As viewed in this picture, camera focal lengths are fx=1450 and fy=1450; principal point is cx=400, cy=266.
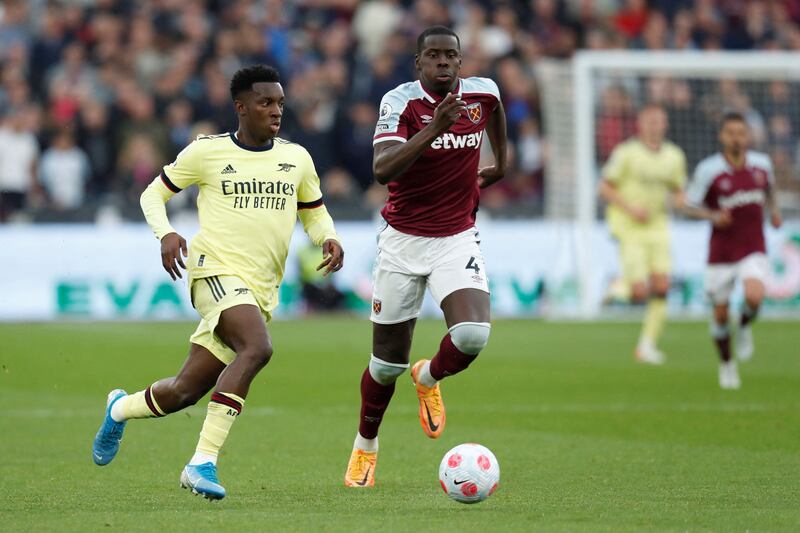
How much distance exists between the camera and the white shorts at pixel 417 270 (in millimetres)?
7926

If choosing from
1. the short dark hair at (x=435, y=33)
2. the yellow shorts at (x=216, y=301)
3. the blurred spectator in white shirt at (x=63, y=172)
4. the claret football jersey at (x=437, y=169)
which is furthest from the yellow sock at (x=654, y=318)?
the blurred spectator in white shirt at (x=63, y=172)

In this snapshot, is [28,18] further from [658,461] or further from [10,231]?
[658,461]

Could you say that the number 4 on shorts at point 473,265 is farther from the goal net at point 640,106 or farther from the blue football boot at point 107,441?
the goal net at point 640,106

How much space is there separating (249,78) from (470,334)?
178 centimetres

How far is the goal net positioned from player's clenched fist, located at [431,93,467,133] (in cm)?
1316

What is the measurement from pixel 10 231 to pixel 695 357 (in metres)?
9.61

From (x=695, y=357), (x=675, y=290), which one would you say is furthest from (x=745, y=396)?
Answer: (x=675, y=290)

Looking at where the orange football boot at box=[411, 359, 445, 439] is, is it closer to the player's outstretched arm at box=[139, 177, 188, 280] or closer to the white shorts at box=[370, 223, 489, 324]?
the white shorts at box=[370, 223, 489, 324]

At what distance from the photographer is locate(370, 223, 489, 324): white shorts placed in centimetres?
793

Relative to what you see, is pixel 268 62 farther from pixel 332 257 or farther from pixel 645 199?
pixel 332 257

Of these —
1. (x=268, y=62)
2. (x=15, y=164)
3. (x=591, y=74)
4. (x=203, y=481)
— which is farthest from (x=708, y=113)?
(x=203, y=481)

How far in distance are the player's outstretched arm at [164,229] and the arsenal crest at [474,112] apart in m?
1.70

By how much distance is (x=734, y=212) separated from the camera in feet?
44.1

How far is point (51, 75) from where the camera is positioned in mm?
22047
